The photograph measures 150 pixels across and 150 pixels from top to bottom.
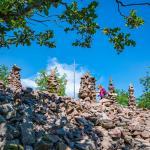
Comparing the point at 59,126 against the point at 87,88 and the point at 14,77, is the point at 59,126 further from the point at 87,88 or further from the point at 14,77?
the point at 14,77

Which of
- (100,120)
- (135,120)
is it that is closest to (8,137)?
(100,120)

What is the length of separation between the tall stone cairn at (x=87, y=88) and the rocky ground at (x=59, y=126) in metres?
20.1

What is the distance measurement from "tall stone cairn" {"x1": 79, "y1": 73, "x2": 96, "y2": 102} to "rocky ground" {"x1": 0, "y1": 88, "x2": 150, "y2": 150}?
20.1 metres

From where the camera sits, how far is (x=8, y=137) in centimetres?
2041

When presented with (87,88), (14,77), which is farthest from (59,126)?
(14,77)

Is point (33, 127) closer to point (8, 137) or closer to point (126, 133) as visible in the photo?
point (8, 137)

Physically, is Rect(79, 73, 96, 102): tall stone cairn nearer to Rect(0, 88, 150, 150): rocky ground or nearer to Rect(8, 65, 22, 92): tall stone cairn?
Rect(8, 65, 22, 92): tall stone cairn

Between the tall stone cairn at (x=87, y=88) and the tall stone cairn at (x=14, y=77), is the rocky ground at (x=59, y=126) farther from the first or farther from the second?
the tall stone cairn at (x=14, y=77)

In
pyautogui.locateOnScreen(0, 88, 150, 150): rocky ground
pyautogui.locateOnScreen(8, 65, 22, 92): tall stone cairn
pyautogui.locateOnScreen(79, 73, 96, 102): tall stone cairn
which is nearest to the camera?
pyautogui.locateOnScreen(0, 88, 150, 150): rocky ground

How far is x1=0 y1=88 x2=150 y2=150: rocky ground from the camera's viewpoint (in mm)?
21250

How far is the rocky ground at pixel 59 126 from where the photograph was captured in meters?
21.2

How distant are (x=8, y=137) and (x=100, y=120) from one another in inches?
433

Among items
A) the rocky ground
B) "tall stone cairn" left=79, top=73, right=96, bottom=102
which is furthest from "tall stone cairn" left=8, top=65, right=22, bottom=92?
the rocky ground

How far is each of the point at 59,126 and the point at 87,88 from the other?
33056mm
